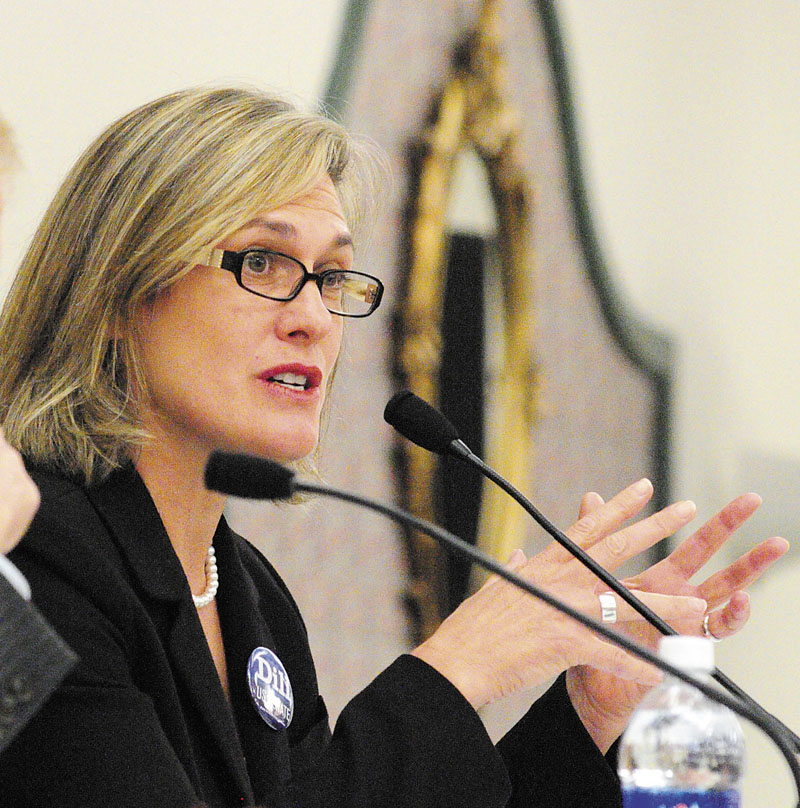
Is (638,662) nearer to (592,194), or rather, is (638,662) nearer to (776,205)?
(592,194)

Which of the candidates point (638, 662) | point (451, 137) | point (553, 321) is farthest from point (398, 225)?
point (638, 662)

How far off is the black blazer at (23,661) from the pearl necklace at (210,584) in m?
0.59

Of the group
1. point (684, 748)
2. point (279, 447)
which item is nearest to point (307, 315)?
point (279, 447)

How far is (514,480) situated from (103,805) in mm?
1529

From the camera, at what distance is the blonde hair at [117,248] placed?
1.30 m

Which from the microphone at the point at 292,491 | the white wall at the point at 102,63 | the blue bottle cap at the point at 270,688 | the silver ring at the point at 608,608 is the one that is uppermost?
the white wall at the point at 102,63

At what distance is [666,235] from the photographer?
9.30 ft

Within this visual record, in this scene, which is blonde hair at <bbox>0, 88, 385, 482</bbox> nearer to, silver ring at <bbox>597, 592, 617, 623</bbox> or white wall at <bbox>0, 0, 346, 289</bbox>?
white wall at <bbox>0, 0, 346, 289</bbox>

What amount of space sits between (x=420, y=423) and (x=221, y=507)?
32 centimetres

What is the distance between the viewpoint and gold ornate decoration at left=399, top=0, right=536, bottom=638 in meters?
2.25

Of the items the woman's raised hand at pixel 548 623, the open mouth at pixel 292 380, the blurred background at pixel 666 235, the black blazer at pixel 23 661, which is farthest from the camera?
the blurred background at pixel 666 235

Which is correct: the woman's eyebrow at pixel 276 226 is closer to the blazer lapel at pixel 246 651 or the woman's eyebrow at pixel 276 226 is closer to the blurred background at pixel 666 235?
the blazer lapel at pixel 246 651

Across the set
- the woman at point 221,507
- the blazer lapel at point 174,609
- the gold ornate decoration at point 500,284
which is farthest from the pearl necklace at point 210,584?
the gold ornate decoration at point 500,284

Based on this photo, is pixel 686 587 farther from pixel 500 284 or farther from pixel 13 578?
pixel 500 284
